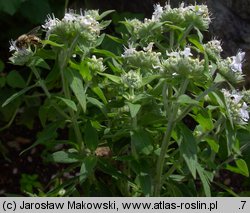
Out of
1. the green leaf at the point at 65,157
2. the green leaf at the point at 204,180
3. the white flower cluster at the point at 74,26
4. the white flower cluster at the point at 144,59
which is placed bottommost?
the green leaf at the point at 204,180

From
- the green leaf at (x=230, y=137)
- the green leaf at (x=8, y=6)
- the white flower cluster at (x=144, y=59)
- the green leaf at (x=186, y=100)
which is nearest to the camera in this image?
the green leaf at (x=186, y=100)

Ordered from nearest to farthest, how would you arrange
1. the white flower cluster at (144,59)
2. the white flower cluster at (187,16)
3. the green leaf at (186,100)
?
1. the green leaf at (186,100)
2. the white flower cluster at (144,59)
3. the white flower cluster at (187,16)

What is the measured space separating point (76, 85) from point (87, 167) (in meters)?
0.28

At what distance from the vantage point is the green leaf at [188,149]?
1838 millimetres

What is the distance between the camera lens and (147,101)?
1945 millimetres

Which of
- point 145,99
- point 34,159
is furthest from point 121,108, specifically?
point 34,159

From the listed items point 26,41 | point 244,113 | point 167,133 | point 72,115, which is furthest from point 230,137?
point 26,41

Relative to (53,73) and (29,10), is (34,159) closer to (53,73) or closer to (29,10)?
(29,10)

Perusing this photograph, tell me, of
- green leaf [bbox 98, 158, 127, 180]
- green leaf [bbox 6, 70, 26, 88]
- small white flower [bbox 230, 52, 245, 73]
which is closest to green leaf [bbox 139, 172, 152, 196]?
green leaf [bbox 98, 158, 127, 180]

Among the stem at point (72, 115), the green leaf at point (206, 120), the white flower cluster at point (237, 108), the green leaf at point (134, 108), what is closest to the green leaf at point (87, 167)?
the stem at point (72, 115)

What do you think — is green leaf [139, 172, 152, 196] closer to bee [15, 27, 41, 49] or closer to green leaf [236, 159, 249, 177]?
green leaf [236, 159, 249, 177]

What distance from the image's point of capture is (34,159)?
3.47 m

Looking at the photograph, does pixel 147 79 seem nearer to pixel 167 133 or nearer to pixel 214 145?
pixel 167 133

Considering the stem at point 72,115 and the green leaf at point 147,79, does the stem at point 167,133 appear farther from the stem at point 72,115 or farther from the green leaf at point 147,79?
the stem at point 72,115
